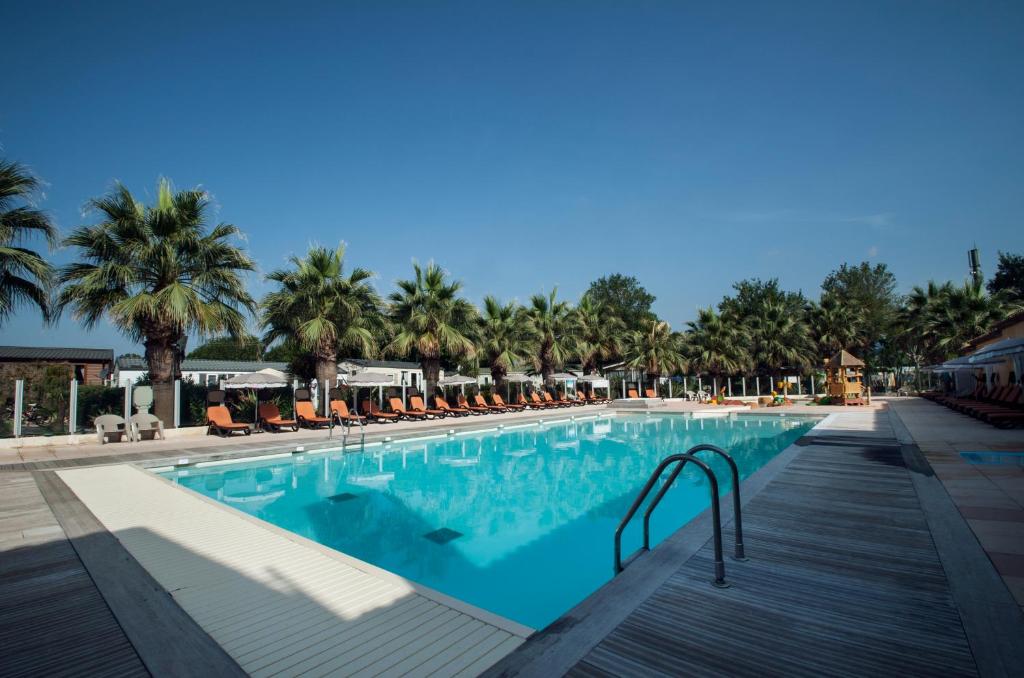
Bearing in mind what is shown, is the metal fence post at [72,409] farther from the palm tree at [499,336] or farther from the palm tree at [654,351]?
the palm tree at [654,351]

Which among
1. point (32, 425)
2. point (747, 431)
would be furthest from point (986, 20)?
point (32, 425)

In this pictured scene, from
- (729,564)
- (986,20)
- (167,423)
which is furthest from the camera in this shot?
(167,423)

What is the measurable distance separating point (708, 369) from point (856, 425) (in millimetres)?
18363

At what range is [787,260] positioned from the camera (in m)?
42.6

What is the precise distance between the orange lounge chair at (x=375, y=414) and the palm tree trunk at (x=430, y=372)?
224cm

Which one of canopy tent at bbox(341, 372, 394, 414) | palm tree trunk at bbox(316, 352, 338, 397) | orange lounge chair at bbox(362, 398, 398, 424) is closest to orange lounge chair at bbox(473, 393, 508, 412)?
orange lounge chair at bbox(362, 398, 398, 424)

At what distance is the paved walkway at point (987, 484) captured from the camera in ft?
12.2

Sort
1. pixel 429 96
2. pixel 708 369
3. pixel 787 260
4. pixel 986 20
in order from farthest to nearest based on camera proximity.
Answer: pixel 787 260 → pixel 708 369 → pixel 429 96 → pixel 986 20

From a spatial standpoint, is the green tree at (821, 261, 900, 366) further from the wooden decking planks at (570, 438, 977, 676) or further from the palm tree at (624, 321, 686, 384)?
the wooden decking planks at (570, 438, 977, 676)

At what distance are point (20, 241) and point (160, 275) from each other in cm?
253

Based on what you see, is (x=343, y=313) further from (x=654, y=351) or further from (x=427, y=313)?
(x=654, y=351)

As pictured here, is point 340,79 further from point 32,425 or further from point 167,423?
point 32,425

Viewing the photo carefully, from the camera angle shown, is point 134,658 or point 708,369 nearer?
point 134,658

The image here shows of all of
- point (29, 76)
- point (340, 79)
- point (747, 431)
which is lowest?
point (747, 431)
